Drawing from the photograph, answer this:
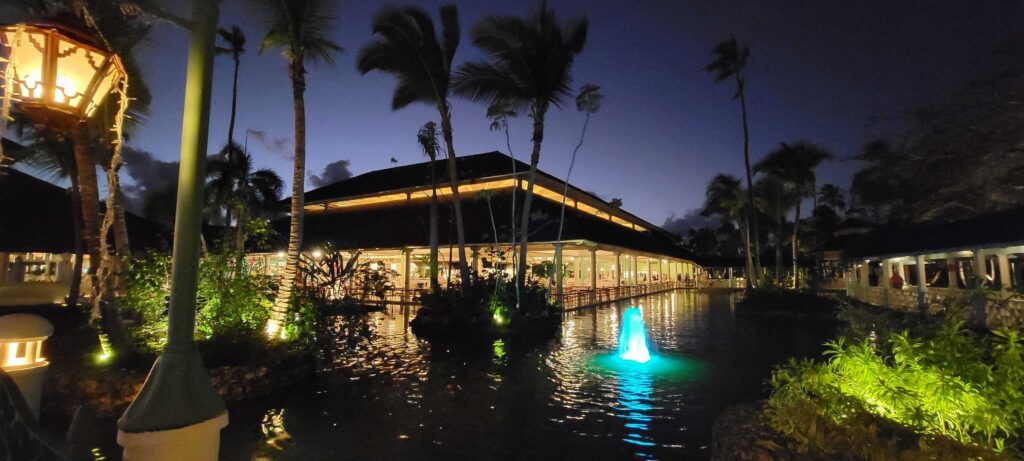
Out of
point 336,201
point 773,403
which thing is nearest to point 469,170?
point 336,201

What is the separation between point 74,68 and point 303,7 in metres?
7.21

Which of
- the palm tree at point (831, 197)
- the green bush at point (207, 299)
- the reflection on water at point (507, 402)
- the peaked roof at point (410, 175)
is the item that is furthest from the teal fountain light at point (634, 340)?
the palm tree at point (831, 197)

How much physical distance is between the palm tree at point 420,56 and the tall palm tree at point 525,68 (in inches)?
33.3

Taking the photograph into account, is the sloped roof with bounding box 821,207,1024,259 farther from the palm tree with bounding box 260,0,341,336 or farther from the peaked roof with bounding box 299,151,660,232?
the palm tree with bounding box 260,0,341,336

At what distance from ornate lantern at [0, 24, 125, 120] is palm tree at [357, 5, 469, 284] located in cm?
1385

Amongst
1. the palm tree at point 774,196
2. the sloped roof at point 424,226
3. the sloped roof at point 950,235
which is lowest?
the sloped roof at point 950,235

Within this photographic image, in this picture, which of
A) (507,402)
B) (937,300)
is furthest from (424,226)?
(937,300)

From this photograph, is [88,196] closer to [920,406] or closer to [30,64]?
[30,64]

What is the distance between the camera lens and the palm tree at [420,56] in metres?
16.9

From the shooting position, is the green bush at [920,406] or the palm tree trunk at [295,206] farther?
the palm tree trunk at [295,206]

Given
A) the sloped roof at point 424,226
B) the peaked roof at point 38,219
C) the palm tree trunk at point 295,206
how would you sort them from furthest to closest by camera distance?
the sloped roof at point 424,226, the peaked roof at point 38,219, the palm tree trunk at point 295,206

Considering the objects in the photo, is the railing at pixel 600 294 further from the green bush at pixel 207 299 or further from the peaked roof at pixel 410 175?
the green bush at pixel 207 299

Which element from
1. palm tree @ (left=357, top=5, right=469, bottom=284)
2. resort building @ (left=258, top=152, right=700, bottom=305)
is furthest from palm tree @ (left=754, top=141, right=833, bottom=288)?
palm tree @ (left=357, top=5, right=469, bottom=284)

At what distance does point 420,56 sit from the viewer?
17078 mm
